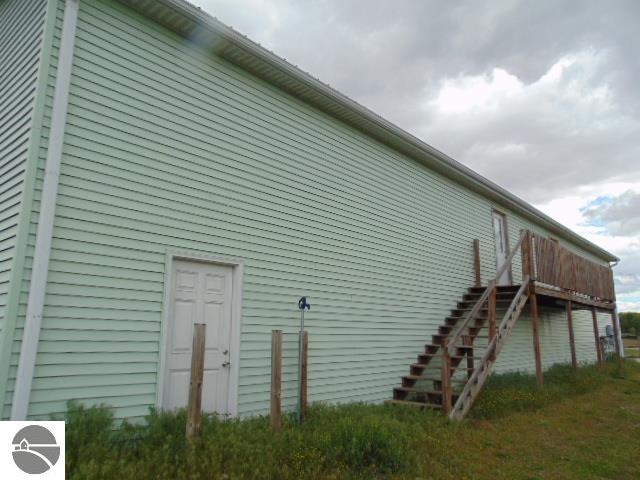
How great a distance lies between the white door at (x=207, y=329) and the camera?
18.5ft

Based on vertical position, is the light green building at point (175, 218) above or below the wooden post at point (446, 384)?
above

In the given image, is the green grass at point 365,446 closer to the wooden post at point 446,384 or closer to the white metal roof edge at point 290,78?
the wooden post at point 446,384

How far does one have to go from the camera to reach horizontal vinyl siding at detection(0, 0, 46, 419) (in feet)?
15.1

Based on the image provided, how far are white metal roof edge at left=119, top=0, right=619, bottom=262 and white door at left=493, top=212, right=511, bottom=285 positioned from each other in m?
2.08

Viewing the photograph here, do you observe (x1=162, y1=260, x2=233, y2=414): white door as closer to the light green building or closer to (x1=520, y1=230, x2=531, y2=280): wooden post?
the light green building

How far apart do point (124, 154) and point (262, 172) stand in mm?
2194

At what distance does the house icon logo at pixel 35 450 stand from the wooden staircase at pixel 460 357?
581 cm

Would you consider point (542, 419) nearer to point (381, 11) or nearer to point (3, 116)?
point (381, 11)

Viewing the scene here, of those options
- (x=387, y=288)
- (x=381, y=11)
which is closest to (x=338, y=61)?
(x=381, y=11)

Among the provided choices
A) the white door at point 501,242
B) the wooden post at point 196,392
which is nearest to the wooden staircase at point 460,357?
the white door at point 501,242

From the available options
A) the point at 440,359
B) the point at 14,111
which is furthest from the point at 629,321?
the point at 14,111

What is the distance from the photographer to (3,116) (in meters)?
5.65

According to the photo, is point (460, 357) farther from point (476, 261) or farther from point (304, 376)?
point (476, 261)

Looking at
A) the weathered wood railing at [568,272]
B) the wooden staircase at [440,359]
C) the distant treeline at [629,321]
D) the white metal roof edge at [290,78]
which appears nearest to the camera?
the white metal roof edge at [290,78]
